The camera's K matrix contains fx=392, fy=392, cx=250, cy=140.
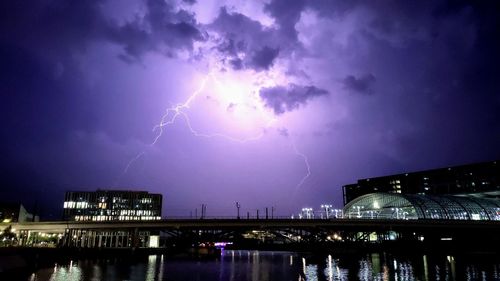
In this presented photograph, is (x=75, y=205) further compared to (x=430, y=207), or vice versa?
(x=75, y=205)

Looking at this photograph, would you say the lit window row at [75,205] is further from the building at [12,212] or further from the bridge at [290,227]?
the bridge at [290,227]

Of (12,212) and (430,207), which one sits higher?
(430,207)

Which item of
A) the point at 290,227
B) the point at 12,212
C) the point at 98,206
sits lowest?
the point at 290,227

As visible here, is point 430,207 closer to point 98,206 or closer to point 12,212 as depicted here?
point 98,206

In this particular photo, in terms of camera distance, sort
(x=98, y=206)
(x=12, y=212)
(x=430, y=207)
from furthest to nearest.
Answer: (x=98, y=206) < (x=12, y=212) < (x=430, y=207)

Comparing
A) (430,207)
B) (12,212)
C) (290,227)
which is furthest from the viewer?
(12,212)

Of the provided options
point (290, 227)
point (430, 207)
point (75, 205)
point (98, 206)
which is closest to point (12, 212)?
point (75, 205)

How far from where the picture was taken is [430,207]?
5541 inches

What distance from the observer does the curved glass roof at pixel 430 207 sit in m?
139

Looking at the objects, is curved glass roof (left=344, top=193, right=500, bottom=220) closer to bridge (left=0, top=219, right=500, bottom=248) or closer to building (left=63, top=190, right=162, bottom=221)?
bridge (left=0, top=219, right=500, bottom=248)

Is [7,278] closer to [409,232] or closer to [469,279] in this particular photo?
[469,279]

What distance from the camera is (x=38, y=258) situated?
71750 millimetres

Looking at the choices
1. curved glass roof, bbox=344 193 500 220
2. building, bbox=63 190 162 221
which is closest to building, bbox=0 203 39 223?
building, bbox=63 190 162 221

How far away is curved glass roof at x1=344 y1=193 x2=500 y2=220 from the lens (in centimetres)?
13880
